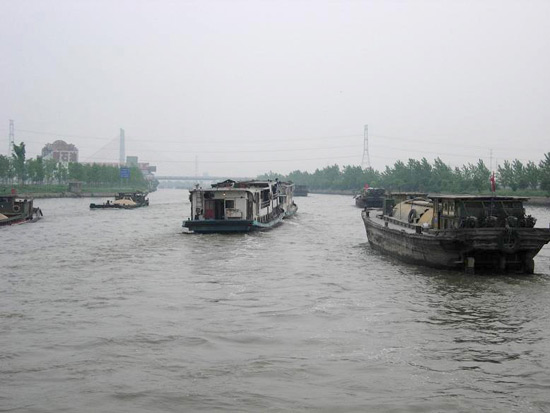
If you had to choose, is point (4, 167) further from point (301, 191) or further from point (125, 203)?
point (301, 191)

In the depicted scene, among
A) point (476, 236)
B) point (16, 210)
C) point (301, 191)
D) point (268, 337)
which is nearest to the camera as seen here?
point (268, 337)

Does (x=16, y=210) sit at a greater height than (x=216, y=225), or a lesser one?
greater

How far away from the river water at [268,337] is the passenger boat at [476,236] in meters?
0.68

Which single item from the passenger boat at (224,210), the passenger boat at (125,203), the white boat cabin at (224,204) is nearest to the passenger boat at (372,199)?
the passenger boat at (125,203)

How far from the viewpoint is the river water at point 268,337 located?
10.4 metres

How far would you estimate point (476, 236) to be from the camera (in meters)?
21.2

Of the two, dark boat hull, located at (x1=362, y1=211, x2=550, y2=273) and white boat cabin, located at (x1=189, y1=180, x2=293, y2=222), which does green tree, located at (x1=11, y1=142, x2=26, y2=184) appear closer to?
white boat cabin, located at (x1=189, y1=180, x2=293, y2=222)

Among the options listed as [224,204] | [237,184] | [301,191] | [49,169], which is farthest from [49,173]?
[224,204]

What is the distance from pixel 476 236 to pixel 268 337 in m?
10.3

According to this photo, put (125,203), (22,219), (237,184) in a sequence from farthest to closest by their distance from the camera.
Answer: (125,203)
(22,219)
(237,184)

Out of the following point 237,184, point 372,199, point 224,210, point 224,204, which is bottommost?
point 224,210

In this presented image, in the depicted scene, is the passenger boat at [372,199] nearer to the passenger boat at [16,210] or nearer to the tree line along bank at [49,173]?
the passenger boat at [16,210]

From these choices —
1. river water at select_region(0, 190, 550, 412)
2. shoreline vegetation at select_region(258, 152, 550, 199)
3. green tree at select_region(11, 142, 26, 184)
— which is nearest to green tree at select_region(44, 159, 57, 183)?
green tree at select_region(11, 142, 26, 184)

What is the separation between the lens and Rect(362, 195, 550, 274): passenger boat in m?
21.4
